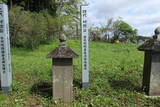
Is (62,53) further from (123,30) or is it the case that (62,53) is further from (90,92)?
(123,30)

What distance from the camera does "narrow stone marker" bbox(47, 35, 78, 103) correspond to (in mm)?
3367

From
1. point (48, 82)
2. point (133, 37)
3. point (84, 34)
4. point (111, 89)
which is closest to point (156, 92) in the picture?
point (111, 89)

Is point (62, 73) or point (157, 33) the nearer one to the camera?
point (62, 73)

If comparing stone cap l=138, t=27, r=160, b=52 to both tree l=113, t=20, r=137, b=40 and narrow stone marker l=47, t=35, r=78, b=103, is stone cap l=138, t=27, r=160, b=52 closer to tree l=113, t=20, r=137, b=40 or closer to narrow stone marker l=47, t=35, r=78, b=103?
narrow stone marker l=47, t=35, r=78, b=103

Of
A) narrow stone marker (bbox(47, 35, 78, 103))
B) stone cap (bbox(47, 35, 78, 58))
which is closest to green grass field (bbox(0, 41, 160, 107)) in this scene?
narrow stone marker (bbox(47, 35, 78, 103))

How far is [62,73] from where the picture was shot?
A: 343cm

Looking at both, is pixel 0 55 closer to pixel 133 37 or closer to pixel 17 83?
pixel 17 83

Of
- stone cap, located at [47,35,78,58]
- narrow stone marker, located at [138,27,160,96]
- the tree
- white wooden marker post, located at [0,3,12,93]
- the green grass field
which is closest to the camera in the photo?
stone cap, located at [47,35,78,58]

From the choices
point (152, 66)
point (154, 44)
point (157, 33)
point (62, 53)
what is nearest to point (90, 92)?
point (62, 53)

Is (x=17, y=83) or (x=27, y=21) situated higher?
(x=27, y=21)

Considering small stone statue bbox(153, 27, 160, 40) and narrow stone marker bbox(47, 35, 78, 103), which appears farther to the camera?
small stone statue bbox(153, 27, 160, 40)

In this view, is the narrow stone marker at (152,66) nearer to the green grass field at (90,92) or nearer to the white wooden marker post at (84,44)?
the green grass field at (90,92)

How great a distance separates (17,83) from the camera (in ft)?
14.4

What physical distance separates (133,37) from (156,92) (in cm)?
2062
